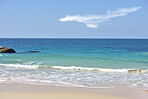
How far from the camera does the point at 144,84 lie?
10.4 metres

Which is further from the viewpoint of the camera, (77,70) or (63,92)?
(77,70)

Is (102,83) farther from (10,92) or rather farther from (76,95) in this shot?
(10,92)

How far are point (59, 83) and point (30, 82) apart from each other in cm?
168

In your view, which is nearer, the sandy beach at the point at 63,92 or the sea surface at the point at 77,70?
the sandy beach at the point at 63,92

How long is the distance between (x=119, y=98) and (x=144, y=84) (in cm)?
319

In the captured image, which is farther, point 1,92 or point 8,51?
point 8,51

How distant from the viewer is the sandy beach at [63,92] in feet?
26.6

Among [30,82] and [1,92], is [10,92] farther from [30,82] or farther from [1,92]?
[30,82]

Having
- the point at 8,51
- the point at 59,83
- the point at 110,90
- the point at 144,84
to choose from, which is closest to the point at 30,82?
the point at 59,83

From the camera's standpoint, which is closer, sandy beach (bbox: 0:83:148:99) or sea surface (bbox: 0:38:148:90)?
sandy beach (bbox: 0:83:148:99)

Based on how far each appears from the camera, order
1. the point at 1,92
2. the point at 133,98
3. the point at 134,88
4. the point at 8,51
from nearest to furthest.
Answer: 1. the point at 133,98
2. the point at 1,92
3. the point at 134,88
4. the point at 8,51

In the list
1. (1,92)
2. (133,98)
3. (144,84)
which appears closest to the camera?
(133,98)

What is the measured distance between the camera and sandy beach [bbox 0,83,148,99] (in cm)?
810

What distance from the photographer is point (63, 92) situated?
8.72 m
